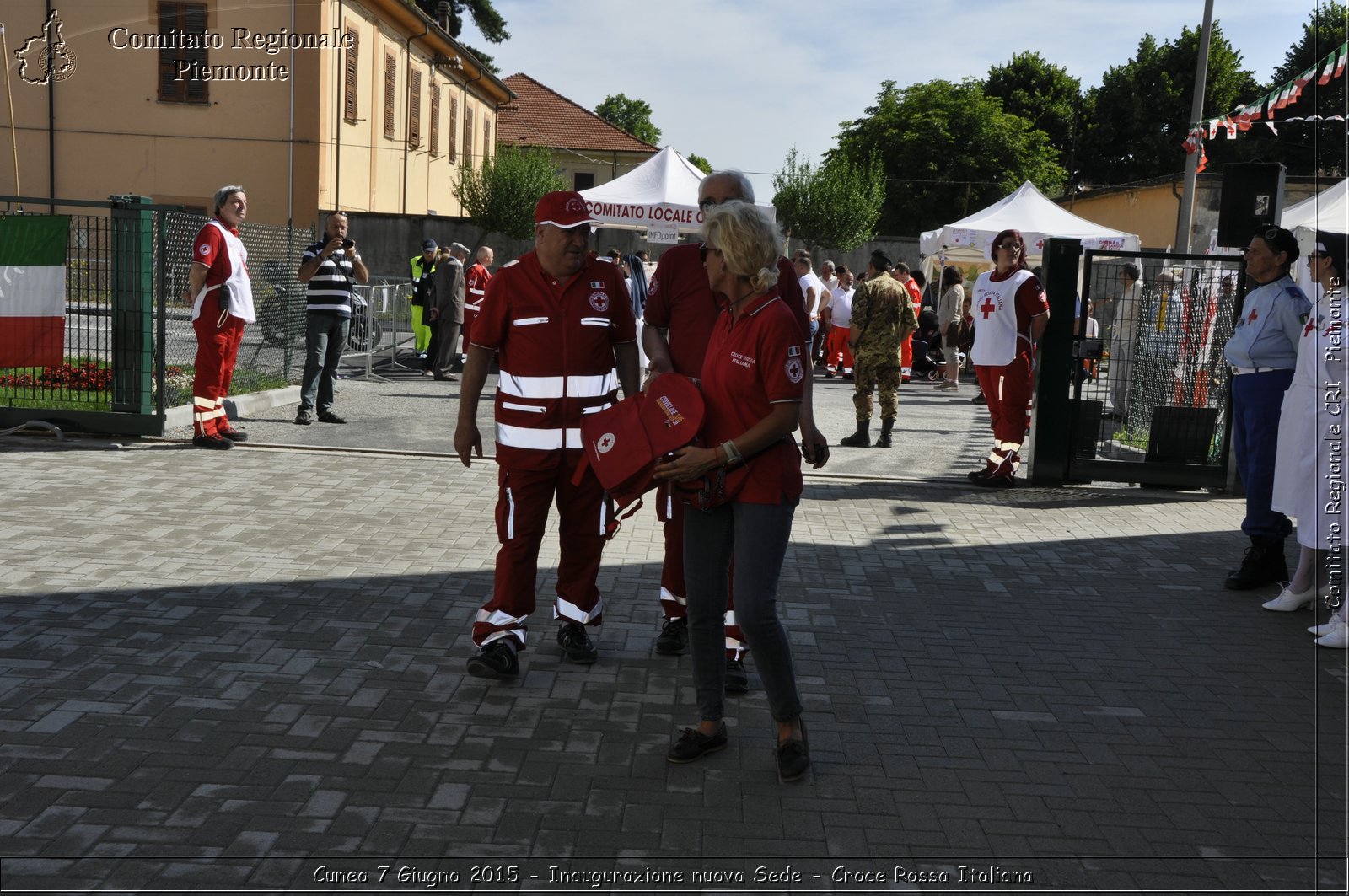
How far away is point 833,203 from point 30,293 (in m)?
49.5

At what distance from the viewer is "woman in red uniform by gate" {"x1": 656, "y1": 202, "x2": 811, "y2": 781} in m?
4.21

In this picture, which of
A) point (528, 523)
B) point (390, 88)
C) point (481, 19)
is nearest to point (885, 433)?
point (528, 523)

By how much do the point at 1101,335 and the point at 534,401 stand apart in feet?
21.7

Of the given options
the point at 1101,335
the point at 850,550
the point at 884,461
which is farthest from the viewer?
the point at 884,461

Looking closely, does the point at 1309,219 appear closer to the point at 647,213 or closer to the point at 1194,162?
the point at 1194,162

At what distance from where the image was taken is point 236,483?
9.03 meters

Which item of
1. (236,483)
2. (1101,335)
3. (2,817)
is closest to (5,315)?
(236,483)

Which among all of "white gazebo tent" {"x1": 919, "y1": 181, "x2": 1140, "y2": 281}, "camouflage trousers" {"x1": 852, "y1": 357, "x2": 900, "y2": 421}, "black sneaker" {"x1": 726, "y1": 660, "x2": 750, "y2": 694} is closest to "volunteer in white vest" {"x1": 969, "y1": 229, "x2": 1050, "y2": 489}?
"camouflage trousers" {"x1": 852, "y1": 357, "x2": 900, "y2": 421}

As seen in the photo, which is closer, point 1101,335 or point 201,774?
point 201,774

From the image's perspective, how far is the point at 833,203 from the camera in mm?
57188

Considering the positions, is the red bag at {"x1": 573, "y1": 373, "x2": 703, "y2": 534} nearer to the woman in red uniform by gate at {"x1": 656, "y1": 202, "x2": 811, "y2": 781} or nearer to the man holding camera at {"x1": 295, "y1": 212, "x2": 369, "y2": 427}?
the woman in red uniform by gate at {"x1": 656, "y1": 202, "x2": 811, "y2": 781}

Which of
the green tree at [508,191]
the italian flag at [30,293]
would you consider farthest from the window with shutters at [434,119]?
the italian flag at [30,293]

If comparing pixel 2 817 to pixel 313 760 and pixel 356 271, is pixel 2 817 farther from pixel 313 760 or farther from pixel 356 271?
pixel 356 271

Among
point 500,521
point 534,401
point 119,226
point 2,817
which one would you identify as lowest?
point 2,817
